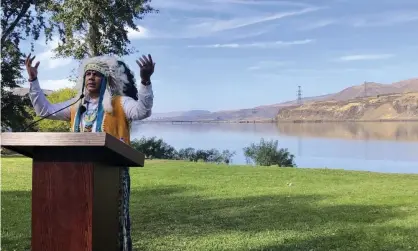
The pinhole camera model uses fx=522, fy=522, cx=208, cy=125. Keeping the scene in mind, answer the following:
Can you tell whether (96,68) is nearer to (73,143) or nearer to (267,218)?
(73,143)

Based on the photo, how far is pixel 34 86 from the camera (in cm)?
367

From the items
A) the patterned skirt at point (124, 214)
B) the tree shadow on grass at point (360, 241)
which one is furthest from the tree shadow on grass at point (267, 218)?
the patterned skirt at point (124, 214)

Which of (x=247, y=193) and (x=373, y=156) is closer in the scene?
(x=247, y=193)

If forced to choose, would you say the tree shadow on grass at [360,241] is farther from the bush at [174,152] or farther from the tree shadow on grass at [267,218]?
the bush at [174,152]

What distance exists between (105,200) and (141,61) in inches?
42.8

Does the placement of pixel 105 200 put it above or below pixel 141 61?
below

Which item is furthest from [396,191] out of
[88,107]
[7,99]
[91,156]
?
[7,99]

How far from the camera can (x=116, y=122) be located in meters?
3.53

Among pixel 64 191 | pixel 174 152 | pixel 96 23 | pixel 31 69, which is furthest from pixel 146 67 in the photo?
pixel 174 152

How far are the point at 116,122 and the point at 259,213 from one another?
516 centimetres

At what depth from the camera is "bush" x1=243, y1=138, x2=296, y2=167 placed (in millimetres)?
23797

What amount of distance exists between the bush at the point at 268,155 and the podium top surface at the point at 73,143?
21.4 meters

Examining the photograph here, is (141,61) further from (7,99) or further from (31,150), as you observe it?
(7,99)

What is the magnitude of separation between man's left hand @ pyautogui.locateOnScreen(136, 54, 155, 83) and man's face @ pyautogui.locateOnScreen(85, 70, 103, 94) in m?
0.34
